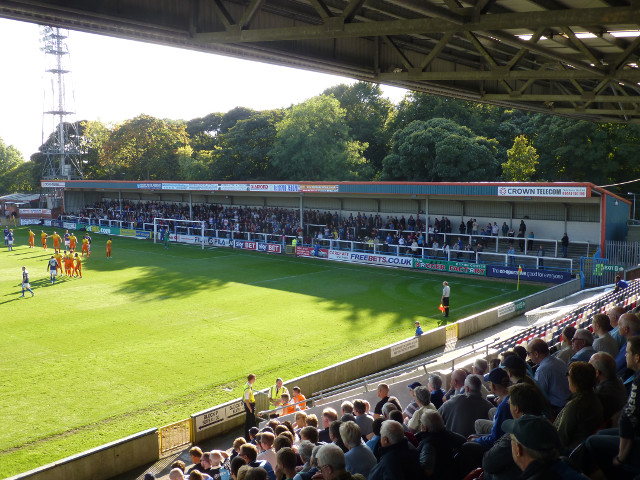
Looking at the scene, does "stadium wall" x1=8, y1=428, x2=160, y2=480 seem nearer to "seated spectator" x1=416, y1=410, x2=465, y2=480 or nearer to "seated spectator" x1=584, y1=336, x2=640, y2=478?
"seated spectator" x1=416, y1=410, x2=465, y2=480

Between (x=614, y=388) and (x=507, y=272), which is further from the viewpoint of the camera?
(x=507, y=272)

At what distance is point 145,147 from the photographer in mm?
75312

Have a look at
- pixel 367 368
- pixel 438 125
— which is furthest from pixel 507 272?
pixel 438 125

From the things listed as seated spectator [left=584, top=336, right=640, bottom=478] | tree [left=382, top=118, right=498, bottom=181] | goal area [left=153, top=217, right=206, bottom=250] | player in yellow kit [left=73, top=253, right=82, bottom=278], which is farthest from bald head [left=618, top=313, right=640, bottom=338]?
tree [left=382, top=118, right=498, bottom=181]

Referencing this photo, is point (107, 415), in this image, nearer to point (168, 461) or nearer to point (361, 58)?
point (168, 461)

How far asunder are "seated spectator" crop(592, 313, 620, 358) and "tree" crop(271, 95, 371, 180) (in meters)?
50.2

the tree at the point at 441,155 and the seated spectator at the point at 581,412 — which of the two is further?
the tree at the point at 441,155

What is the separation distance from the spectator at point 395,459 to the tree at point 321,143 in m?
53.0

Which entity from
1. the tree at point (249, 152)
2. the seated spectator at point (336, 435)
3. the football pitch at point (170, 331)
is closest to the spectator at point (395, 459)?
the seated spectator at point (336, 435)

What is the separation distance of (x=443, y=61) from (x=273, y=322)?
465 inches

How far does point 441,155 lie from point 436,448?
4570 centimetres

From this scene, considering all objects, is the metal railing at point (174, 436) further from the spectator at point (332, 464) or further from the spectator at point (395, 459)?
the spectator at point (332, 464)

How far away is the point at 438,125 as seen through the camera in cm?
5088

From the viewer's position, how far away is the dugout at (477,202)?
28.8m
